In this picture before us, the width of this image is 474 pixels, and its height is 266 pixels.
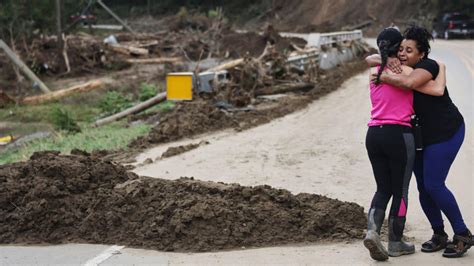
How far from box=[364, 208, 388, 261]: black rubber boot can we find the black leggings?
0.07 metres

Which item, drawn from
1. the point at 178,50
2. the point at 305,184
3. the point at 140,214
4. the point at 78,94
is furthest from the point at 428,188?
the point at 178,50

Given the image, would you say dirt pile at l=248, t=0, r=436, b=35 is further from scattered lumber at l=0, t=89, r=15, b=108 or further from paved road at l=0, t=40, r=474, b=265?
paved road at l=0, t=40, r=474, b=265

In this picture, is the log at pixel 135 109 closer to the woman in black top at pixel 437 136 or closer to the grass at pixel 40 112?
the grass at pixel 40 112

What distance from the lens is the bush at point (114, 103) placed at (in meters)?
19.3

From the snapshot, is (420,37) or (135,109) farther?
(135,109)

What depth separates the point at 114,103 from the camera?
20.0 meters

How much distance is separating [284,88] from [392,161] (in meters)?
13.5

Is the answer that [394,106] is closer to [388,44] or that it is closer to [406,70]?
[406,70]

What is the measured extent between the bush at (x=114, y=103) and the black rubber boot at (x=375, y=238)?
13.9m

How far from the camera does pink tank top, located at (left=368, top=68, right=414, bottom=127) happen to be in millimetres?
5645

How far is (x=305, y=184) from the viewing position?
9.12 m

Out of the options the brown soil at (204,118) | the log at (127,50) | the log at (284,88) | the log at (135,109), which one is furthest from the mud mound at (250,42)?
the brown soil at (204,118)

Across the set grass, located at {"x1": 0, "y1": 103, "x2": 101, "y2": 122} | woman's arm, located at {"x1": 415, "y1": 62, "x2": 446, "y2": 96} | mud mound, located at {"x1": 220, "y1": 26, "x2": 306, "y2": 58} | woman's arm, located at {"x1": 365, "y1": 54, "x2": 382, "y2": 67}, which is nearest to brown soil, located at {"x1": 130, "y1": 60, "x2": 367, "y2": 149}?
grass, located at {"x1": 0, "y1": 103, "x2": 101, "y2": 122}

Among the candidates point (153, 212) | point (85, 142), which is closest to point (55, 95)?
point (85, 142)
